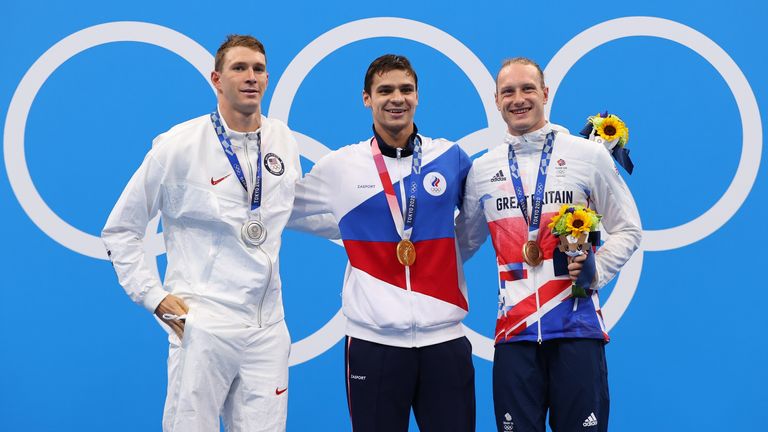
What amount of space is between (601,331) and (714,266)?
7.66 feet

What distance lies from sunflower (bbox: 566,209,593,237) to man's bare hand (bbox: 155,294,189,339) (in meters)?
1.67

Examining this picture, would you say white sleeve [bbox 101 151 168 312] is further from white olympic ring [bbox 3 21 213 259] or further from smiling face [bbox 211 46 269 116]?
white olympic ring [bbox 3 21 213 259]

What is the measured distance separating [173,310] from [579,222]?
1748 mm

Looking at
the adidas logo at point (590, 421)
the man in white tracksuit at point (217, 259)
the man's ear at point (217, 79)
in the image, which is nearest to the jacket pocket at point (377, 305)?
the man in white tracksuit at point (217, 259)

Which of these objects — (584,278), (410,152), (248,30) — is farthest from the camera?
(248,30)

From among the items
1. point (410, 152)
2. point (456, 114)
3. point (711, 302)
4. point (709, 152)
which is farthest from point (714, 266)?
point (410, 152)

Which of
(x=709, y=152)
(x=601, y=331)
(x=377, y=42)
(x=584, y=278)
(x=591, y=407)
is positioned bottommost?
(x=591, y=407)

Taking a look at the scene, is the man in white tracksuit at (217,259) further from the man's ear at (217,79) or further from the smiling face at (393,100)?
the smiling face at (393,100)

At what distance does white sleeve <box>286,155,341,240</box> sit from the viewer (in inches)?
156

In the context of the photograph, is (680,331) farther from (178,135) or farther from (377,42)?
(178,135)

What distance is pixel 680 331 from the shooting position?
5.51 m

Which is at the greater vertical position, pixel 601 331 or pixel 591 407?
pixel 601 331

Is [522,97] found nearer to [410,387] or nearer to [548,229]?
[548,229]

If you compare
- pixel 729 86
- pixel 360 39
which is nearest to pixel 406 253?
pixel 360 39
